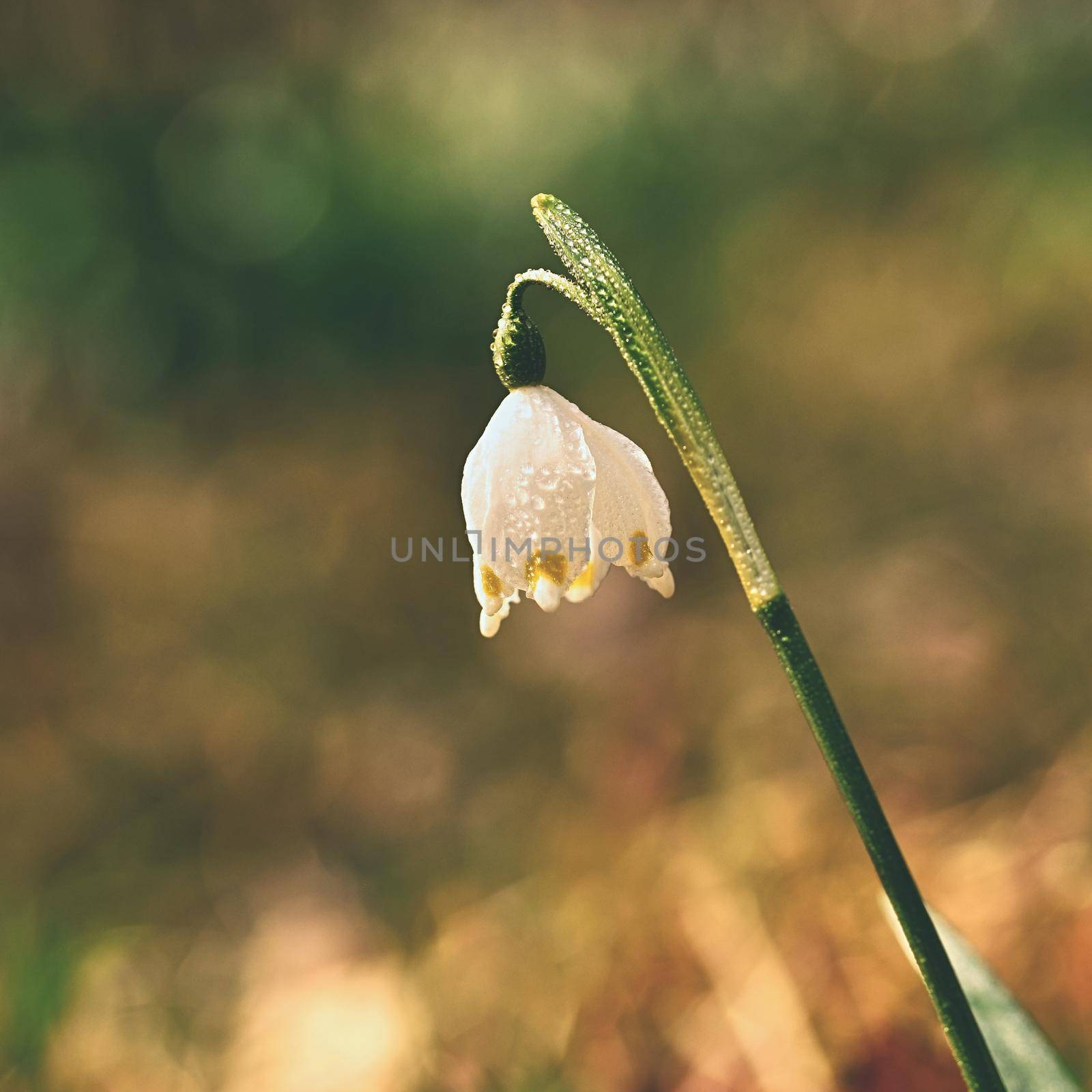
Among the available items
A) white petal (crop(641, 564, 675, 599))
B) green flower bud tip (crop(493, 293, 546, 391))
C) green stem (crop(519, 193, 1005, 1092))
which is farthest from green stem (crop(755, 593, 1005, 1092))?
green flower bud tip (crop(493, 293, 546, 391))

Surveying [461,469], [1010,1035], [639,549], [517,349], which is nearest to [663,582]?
[639,549]

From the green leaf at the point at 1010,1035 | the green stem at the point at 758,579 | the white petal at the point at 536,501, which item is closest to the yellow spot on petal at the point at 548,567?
the white petal at the point at 536,501

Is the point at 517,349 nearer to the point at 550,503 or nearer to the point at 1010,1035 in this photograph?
the point at 550,503

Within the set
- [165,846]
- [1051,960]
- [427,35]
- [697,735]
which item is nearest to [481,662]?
[697,735]

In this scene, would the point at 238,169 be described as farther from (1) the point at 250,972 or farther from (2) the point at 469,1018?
(2) the point at 469,1018

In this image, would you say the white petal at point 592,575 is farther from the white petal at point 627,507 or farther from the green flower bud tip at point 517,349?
the green flower bud tip at point 517,349

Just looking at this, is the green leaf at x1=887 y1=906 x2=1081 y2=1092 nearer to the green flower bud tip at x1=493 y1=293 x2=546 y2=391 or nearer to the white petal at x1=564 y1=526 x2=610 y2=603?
the white petal at x1=564 y1=526 x2=610 y2=603
